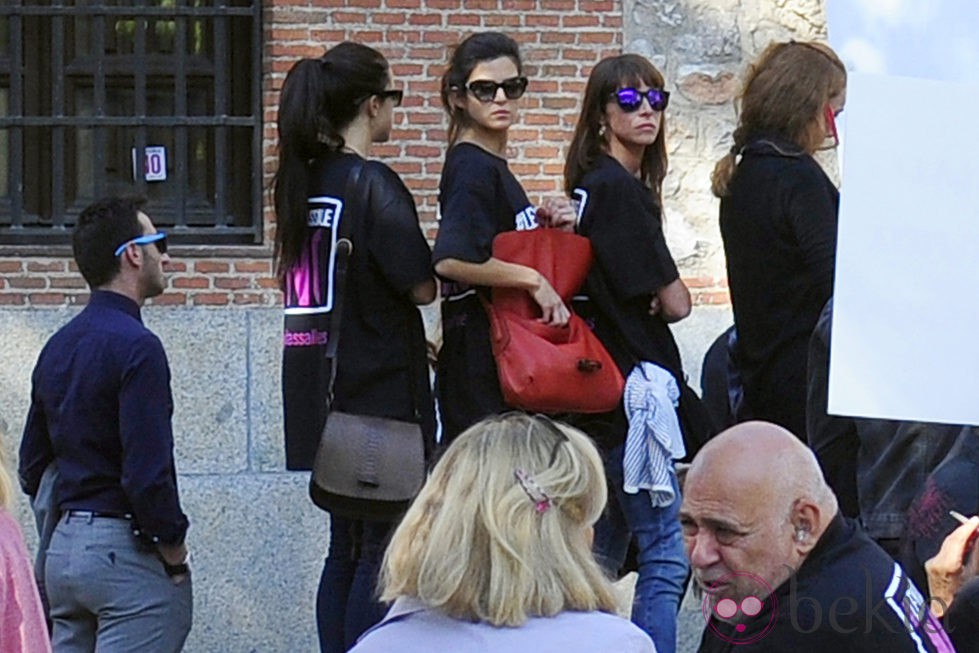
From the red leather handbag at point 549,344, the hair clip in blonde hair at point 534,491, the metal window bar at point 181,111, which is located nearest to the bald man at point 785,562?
the hair clip in blonde hair at point 534,491

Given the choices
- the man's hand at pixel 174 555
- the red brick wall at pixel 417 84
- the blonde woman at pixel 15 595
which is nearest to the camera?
the blonde woman at pixel 15 595

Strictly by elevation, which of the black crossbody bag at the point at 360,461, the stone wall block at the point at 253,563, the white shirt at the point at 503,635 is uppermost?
the white shirt at the point at 503,635

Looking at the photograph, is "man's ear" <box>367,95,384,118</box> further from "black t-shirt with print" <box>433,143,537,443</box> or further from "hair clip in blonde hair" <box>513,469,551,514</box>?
"hair clip in blonde hair" <box>513,469,551,514</box>

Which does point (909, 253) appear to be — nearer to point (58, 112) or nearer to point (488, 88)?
point (488, 88)

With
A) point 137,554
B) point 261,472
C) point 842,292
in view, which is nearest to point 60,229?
point 261,472

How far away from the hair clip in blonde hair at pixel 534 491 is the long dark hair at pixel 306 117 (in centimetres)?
229

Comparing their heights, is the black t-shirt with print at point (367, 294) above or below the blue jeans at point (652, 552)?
above

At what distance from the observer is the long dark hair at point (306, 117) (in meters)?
5.30

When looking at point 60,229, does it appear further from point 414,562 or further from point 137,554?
point 414,562

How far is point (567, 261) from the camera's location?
206 inches

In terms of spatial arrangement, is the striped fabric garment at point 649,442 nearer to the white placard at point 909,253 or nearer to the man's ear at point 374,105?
the man's ear at point 374,105

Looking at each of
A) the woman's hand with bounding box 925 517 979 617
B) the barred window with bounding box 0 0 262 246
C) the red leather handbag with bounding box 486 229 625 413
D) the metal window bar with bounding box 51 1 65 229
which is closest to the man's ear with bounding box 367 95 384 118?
the red leather handbag with bounding box 486 229 625 413

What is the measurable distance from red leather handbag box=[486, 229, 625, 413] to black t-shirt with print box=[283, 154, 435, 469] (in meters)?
0.24

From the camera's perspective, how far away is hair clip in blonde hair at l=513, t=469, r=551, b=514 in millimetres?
3111
